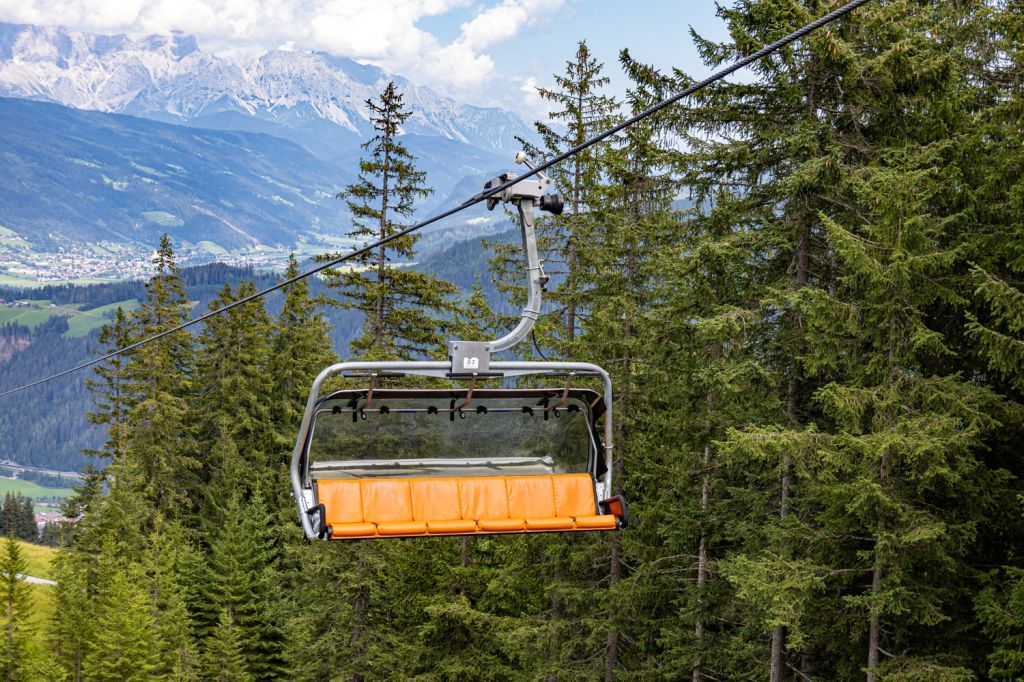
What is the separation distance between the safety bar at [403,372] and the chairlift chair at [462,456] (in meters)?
0.02

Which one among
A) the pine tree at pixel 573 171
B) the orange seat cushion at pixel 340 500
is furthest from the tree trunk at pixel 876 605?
the pine tree at pixel 573 171

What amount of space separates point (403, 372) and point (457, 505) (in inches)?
79.1

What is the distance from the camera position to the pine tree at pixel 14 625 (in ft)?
105

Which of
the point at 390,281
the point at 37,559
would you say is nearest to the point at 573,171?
the point at 390,281

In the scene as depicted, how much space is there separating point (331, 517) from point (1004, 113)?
379 inches

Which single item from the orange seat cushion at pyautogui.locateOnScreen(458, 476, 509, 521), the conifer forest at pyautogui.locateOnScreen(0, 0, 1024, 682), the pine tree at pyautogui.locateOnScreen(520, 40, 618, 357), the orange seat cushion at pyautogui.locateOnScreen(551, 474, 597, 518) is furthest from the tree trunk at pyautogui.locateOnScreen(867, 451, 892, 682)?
the pine tree at pyautogui.locateOnScreen(520, 40, 618, 357)

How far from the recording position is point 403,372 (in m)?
8.09

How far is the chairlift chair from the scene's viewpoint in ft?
28.8

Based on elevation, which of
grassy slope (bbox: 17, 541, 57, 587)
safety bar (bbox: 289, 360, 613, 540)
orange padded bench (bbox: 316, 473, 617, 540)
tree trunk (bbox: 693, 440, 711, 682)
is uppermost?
safety bar (bbox: 289, 360, 613, 540)

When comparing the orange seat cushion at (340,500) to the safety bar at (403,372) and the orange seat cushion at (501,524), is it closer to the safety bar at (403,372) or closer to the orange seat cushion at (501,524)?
the safety bar at (403,372)

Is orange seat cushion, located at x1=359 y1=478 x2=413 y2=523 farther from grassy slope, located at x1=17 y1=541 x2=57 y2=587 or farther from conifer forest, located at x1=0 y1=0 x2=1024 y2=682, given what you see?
grassy slope, located at x1=17 y1=541 x2=57 y2=587

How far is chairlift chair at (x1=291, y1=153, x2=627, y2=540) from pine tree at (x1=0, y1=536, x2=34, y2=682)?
2776cm

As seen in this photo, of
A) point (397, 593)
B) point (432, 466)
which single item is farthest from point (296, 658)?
point (432, 466)

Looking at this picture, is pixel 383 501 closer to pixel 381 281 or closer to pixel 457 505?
pixel 457 505
